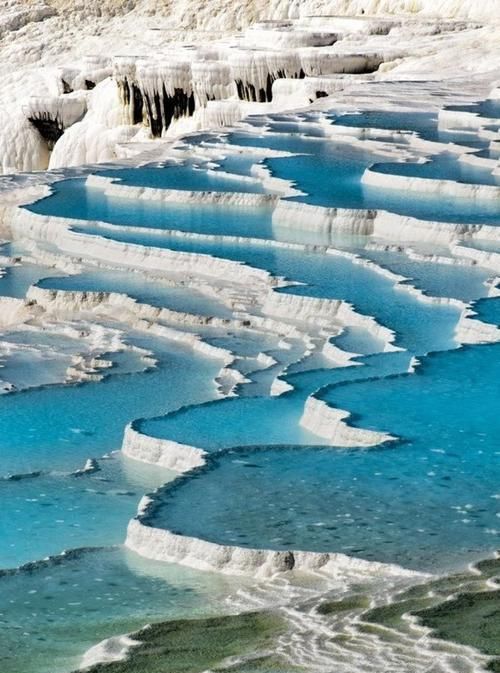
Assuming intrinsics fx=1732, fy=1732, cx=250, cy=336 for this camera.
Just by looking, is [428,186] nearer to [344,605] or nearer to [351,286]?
[351,286]

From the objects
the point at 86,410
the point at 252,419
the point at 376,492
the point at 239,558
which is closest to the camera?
the point at 239,558

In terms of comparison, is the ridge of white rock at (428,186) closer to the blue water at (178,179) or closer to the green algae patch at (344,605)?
the blue water at (178,179)

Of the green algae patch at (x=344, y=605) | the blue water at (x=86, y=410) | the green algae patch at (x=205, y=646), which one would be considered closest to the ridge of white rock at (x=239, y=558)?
the green algae patch at (x=344, y=605)

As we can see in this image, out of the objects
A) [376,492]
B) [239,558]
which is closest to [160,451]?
[376,492]

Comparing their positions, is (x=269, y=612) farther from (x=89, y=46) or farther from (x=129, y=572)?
(x=89, y=46)

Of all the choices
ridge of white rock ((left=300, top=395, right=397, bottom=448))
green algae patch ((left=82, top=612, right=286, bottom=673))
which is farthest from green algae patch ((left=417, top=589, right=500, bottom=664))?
ridge of white rock ((left=300, top=395, right=397, bottom=448))

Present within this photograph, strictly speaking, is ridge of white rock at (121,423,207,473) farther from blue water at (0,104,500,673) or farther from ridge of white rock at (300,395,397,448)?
ridge of white rock at (300,395,397,448)

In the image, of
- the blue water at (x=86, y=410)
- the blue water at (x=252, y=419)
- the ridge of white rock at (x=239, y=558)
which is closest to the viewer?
the ridge of white rock at (x=239, y=558)

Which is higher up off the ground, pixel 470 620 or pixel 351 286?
pixel 470 620

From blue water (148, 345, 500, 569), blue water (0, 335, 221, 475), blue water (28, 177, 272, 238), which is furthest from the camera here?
blue water (28, 177, 272, 238)

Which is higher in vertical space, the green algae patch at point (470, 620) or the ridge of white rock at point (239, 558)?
the green algae patch at point (470, 620)
